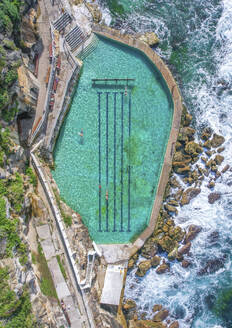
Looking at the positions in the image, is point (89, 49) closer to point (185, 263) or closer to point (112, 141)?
point (112, 141)

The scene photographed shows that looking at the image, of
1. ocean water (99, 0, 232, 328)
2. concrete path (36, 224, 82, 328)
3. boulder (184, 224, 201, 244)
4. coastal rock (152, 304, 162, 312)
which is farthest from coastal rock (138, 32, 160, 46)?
coastal rock (152, 304, 162, 312)

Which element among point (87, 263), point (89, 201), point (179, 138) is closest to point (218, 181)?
point (179, 138)

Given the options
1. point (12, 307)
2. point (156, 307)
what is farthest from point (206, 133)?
point (12, 307)

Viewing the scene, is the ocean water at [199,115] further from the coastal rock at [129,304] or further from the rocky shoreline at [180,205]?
the rocky shoreline at [180,205]

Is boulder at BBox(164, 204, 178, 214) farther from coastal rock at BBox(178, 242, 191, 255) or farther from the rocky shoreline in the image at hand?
coastal rock at BBox(178, 242, 191, 255)

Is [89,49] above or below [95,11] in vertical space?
below

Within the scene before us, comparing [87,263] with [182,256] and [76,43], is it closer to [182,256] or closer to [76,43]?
[182,256]
